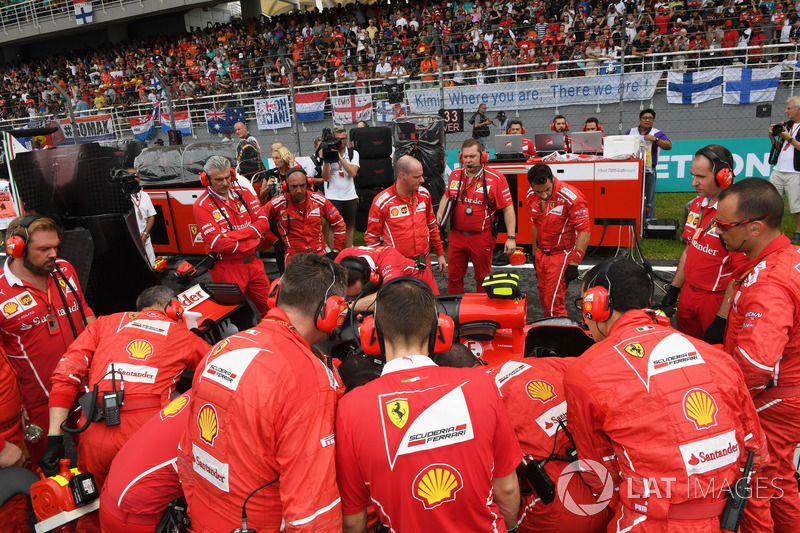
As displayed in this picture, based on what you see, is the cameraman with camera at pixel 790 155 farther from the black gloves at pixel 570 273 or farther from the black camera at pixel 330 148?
the black camera at pixel 330 148

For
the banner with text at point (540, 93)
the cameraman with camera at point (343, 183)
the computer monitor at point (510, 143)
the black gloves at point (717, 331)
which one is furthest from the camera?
the banner with text at point (540, 93)

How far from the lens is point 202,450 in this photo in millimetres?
1889

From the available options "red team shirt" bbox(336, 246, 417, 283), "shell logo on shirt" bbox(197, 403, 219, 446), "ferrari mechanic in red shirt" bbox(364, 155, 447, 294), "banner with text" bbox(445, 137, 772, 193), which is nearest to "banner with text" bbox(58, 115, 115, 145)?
"ferrari mechanic in red shirt" bbox(364, 155, 447, 294)

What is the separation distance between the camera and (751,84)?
11.0 metres

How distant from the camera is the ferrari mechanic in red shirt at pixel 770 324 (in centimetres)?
242

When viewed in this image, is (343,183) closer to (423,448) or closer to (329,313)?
(329,313)

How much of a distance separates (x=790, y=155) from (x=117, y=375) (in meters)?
8.17

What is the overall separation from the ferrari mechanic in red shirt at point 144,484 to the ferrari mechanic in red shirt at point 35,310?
1.48 meters

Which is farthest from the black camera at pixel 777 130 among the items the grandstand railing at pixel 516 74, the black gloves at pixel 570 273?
the grandstand railing at pixel 516 74

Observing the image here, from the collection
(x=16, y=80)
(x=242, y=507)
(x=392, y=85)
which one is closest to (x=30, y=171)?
(x=242, y=507)

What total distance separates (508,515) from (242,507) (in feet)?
3.23

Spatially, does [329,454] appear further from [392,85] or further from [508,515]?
[392,85]

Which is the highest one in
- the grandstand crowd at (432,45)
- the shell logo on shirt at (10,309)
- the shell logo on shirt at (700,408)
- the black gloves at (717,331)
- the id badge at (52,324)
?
the grandstand crowd at (432,45)

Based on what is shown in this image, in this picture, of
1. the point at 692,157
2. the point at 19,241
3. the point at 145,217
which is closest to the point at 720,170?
the point at 19,241
